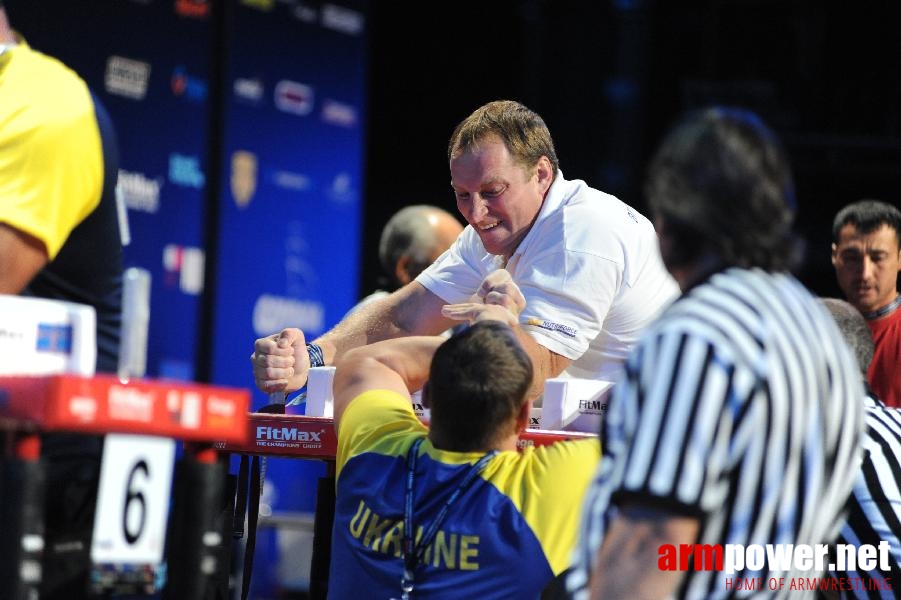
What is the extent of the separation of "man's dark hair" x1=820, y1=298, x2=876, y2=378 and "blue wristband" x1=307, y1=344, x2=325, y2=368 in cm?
131

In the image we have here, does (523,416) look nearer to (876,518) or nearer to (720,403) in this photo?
(876,518)

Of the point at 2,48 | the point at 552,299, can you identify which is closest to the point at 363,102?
the point at 552,299

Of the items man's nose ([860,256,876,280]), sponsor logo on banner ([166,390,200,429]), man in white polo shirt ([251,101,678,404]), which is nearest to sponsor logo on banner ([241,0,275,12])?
man's nose ([860,256,876,280])

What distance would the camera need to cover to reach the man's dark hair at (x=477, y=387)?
233 cm

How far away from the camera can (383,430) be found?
8.09 ft

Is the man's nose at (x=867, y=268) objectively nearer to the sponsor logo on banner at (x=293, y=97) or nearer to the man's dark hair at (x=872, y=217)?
the man's dark hair at (x=872, y=217)

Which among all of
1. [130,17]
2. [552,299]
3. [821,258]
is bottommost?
[552,299]

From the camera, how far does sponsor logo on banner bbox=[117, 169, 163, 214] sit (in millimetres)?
5906

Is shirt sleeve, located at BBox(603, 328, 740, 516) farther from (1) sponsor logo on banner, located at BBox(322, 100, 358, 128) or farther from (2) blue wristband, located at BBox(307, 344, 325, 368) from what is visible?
(1) sponsor logo on banner, located at BBox(322, 100, 358, 128)

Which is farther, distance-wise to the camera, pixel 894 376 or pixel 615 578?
pixel 894 376

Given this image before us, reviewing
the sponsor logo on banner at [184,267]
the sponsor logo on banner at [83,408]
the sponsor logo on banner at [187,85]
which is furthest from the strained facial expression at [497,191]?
the sponsor logo on banner at [187,85]

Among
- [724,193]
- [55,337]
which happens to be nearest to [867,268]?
[724,193]

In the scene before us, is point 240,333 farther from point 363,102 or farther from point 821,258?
point 821,258

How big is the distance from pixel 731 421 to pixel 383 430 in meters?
1.08
